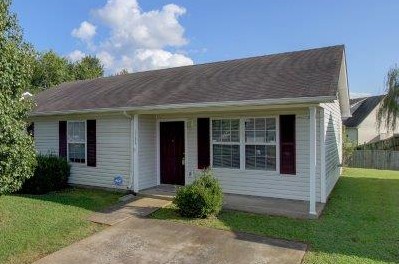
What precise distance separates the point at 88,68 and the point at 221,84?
133 feet

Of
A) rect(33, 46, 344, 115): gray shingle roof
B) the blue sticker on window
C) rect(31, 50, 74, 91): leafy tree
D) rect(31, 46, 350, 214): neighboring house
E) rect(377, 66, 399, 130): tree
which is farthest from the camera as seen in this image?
rect(31, 50, 74, 91): leafy tree

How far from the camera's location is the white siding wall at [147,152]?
1081 cm

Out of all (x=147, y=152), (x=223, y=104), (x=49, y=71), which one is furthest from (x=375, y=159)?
(x=49, y=71)

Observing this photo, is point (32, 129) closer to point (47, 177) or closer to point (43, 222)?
point (47, 177)

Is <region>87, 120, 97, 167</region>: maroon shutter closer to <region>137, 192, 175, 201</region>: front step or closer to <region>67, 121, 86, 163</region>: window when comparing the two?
<region>67, 121, 86, 163</region>: window

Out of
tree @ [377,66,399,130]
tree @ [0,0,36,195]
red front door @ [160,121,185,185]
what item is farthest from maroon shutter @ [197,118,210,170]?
tree @ [377,66,399,130]

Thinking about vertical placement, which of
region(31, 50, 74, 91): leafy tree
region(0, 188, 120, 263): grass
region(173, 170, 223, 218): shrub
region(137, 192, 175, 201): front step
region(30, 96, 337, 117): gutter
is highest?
region(31, 50, 74, 91): leafy tree

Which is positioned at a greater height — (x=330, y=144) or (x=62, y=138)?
(x=62, y=138)

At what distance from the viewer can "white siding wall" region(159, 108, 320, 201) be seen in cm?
904

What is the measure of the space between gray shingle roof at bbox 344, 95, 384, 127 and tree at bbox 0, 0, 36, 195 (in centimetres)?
2827

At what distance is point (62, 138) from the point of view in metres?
12.5

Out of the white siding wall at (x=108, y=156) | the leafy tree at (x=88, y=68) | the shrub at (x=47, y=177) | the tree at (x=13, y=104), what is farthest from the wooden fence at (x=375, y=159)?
the leafy tree at (x=88, y=68)

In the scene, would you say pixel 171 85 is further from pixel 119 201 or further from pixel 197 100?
pixel 119 201

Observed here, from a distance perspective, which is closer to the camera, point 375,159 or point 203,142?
point 203,142
